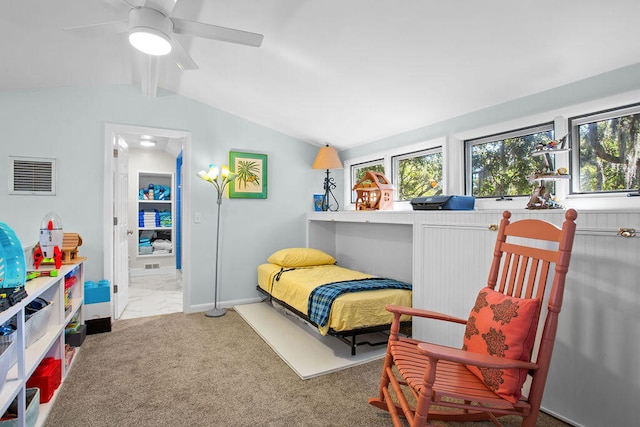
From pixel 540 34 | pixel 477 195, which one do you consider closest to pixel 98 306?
pixel 477 195

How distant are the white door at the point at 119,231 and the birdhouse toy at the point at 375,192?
2572 mm

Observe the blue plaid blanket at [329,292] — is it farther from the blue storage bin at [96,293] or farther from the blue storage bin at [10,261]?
the blue storage bin at [96,293]

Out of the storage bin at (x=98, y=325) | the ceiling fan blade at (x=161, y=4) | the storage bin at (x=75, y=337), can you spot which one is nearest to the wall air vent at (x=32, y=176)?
the storage bin at (x=98, y=325)

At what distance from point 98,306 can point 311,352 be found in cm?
209

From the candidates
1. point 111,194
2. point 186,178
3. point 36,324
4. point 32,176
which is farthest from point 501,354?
point 32,176

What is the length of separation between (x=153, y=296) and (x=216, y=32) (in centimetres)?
386

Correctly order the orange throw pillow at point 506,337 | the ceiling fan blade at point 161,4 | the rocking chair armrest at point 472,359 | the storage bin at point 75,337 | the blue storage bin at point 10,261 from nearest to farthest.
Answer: the rocking chair armrest at point 472,359 < the orange throw pillow at point 506,337 < the blue storage bin at point 10,261 < the ceiling fan blade at point 161,4 < the storage bin at point 75,337

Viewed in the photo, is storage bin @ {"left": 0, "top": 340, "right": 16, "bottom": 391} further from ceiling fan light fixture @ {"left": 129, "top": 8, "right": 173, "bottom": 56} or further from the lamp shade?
the lamp shade

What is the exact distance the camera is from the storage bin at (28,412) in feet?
5.29

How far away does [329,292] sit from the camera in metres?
2.84

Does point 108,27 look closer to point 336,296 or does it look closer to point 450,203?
point 336,296

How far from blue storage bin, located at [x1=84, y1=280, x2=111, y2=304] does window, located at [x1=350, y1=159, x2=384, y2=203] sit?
2.94 metres

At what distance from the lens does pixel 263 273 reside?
4.11 metres

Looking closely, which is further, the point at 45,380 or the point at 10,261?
the point at 45,380
